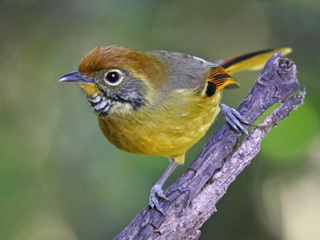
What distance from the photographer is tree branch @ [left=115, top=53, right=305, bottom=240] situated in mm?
4074

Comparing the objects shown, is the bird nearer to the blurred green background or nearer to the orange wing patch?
the orange wing patch

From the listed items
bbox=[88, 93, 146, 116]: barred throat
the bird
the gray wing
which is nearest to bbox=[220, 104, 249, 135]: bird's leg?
the bird

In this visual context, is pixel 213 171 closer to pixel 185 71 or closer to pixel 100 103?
pixel 100 103

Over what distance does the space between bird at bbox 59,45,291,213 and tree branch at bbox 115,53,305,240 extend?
0.38 feet

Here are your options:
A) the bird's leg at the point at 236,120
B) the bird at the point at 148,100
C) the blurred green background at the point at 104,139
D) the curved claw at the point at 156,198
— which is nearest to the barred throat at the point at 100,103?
the bird at the point at 148,100

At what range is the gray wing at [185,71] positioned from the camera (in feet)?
16.1

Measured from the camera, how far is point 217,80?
513cm

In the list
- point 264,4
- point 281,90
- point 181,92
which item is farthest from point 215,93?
point 264,4

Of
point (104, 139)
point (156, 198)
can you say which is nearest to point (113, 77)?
point (156, 198)

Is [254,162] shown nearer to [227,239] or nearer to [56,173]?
[227,239]

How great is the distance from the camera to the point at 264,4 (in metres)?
6.10

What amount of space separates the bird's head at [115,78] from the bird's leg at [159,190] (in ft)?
2.07

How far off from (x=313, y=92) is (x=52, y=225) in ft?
8.87

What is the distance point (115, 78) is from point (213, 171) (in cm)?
96
